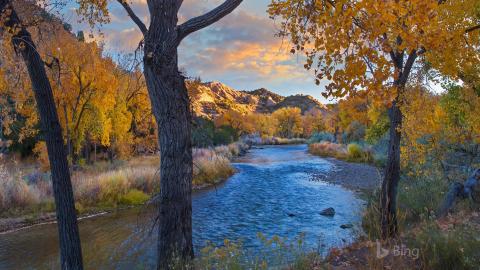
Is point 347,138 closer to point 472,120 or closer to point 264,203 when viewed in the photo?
point 264,203

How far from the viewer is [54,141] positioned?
611 centimetres

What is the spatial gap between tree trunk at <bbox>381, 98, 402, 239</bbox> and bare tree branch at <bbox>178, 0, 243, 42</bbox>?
429cm

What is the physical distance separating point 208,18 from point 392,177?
5293 millimetres

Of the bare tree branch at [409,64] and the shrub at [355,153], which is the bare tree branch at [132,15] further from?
the shrub at [355,153]

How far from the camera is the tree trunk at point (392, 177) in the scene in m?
7.88

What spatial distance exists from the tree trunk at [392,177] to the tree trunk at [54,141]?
6.16m

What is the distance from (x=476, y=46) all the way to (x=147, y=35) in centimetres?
852

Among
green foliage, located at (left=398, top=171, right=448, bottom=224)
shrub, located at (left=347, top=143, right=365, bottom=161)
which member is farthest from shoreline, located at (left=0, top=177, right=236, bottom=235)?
shrub, located at (left=347, top=143, right=365, bottom=161)

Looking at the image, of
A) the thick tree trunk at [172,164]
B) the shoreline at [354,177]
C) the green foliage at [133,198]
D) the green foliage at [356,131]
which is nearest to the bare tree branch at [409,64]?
the thick tree trunk at [172,164]

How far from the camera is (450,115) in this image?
12.5m

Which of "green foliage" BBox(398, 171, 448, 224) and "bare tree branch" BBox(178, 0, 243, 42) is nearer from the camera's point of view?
"bare tree branch" BBox(178, 0, 243, 42)

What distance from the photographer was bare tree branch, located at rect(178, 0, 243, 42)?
562 cm

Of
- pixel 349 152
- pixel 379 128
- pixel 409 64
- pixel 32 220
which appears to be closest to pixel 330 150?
pixel 349 152

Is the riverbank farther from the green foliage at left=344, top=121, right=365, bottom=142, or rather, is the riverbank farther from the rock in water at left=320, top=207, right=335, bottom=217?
the green foliage at left=344, top=121, right=365, bottom=142
